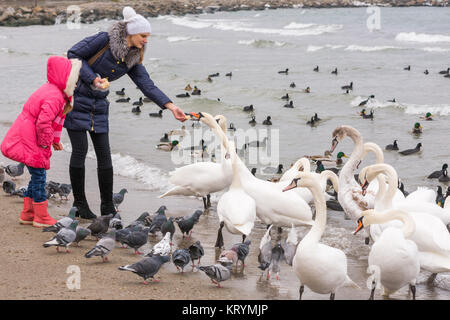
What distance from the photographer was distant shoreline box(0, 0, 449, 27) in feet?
202

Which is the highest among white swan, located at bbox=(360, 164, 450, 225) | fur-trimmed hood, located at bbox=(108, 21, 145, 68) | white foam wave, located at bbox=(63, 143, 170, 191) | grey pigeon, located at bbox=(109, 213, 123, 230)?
fur-trimmed hood, located at bbox=(108, 21, 145, 68)

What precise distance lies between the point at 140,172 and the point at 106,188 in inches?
159

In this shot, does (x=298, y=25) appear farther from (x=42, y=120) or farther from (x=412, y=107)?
(x=42, y=120)

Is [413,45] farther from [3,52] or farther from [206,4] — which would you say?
[206,4]

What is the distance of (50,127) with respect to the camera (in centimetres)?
678

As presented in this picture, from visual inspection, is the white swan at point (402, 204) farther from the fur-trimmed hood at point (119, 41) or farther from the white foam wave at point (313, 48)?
the white foam wave at point (313, 48)

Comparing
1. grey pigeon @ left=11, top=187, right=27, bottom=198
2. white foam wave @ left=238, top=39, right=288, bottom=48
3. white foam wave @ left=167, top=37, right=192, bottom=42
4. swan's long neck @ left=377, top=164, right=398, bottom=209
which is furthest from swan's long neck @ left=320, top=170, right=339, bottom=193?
white foam wave @ left=167, top=37, right=192, bottom=42

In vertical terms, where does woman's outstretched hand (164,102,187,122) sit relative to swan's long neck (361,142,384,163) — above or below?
above

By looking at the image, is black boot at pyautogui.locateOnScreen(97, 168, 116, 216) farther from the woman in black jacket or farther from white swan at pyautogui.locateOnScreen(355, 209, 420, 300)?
white swan at pyautogui.locateOnScreen(355, 209, 420, 300)

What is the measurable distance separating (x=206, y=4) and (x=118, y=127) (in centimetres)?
7171

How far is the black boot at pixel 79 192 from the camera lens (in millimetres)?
7555

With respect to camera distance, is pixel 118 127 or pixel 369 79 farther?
pixel 369 79

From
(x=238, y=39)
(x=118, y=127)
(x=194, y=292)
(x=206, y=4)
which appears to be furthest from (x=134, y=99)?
(x=206, y=4)

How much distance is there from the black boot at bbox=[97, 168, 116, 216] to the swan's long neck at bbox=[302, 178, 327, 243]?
262cm
